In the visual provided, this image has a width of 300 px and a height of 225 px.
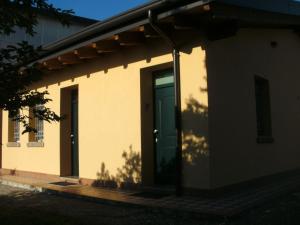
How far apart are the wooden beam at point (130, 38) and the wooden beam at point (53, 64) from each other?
9.09ft

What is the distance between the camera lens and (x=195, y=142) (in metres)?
7.77

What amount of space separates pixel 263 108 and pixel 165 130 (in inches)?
106

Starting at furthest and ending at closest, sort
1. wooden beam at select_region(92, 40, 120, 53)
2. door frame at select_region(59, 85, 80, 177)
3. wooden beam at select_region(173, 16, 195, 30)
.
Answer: door frame at select_region(59, 85, 80, 177), wooden beam at select_region(92, 40, 120, 53), wooden beam at select_region(173, 16, 195, 30)

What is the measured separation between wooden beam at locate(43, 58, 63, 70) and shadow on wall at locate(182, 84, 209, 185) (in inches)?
177

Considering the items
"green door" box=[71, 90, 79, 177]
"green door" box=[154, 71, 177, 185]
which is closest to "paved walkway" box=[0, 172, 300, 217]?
"green door" box=[154, 71, 177, 185]

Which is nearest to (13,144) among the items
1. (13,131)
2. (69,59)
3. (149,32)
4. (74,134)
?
(13,131)

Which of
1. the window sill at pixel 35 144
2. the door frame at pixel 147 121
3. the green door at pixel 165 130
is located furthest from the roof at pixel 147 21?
the window sill at pixel 35 144

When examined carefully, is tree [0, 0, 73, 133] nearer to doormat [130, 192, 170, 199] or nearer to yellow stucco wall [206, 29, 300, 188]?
doormat [130, 192, 170, 199]

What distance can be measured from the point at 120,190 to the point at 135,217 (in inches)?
87.2

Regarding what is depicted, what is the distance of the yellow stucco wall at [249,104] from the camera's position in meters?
7.86

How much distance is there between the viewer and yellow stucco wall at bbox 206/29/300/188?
7.86 meters

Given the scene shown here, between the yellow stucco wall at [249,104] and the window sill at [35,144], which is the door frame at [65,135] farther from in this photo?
the yellow stucco wall at [249,104]

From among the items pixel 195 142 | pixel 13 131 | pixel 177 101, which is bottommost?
pixel 195 142

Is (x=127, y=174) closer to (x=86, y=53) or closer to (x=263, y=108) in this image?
(x=86, y=53)
